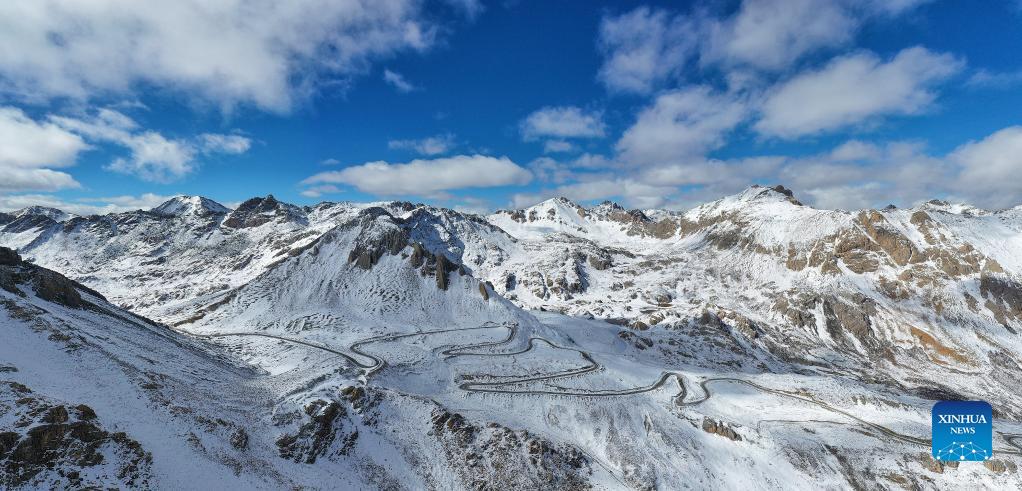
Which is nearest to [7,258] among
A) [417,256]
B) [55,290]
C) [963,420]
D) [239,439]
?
[55,290]

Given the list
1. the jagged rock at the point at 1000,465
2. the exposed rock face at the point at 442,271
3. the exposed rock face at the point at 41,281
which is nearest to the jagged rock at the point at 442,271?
the exposed rock face at the point at 442,271

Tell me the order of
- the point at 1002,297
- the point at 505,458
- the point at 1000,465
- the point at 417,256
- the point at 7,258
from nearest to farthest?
the point at 505,458 < the point at 1000,465 < the point at 7,258 < the point at 417,256 < the point at 1002,297

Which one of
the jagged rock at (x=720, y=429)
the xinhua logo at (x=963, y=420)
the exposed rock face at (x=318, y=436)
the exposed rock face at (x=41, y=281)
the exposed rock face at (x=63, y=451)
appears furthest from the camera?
the jagged rock at (x=720, y=429)

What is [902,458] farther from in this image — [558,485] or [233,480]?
[233,480]

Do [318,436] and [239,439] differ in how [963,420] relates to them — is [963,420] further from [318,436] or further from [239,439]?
[239,439]

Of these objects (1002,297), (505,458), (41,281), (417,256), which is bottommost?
(505,458)

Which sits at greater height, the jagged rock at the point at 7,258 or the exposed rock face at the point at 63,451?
the jagged rock at the point at 7,258

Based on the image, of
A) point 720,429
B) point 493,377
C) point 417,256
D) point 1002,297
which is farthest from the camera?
point 1002,297

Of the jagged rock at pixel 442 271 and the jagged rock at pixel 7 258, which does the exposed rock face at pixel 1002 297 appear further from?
the jagged rock at pixel 7 258

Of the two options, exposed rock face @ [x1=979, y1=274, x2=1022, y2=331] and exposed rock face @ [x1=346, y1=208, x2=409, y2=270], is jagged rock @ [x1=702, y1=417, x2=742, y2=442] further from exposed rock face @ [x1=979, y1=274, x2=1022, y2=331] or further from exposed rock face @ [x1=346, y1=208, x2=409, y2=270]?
exposed rock face @ [x1=979, y1=274, x2=1022, y2=331]

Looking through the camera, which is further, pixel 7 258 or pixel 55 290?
pixel 7 258
